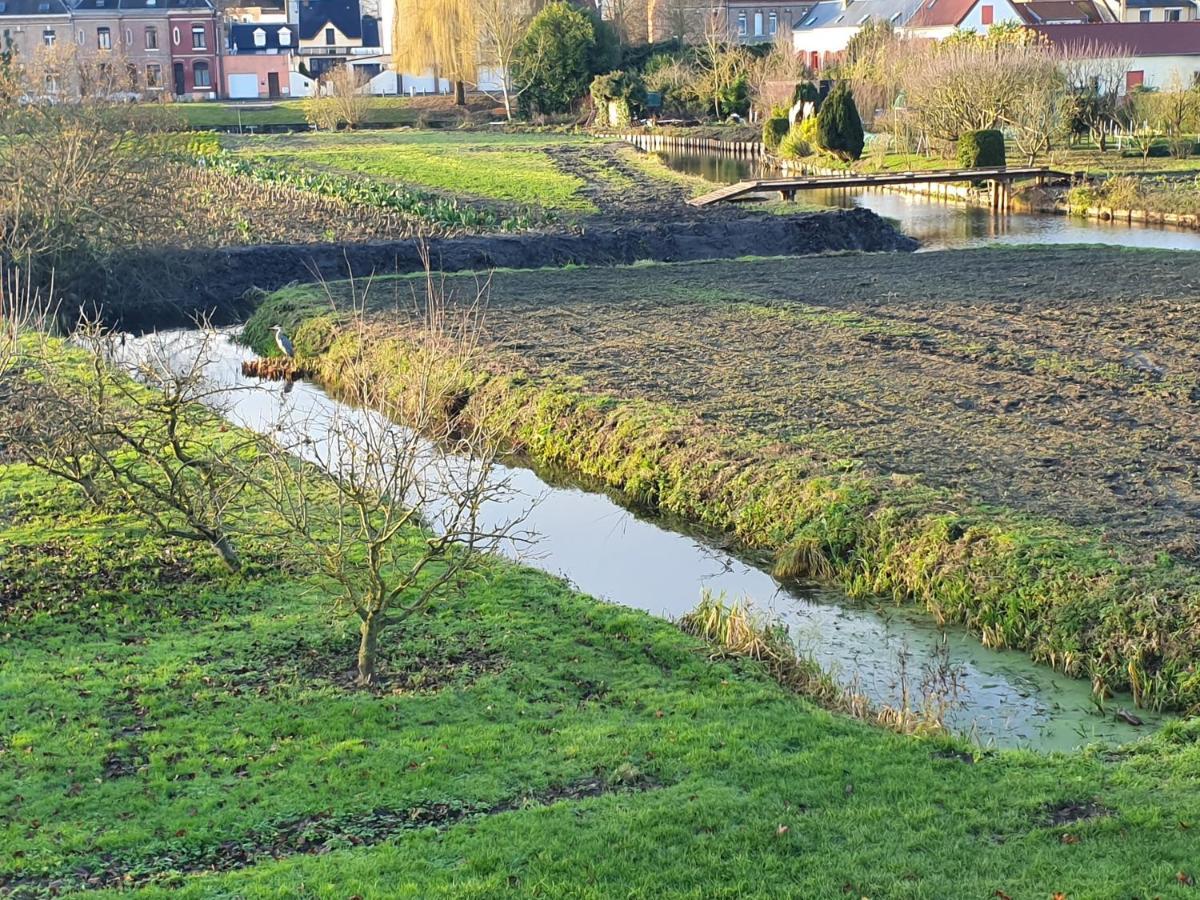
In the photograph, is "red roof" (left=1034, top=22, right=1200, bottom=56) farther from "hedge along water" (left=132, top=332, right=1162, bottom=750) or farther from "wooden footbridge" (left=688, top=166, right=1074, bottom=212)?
"hedge along water" (left=132, top=332, right=1162, bottom=750)

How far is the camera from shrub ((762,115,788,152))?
56812 mm

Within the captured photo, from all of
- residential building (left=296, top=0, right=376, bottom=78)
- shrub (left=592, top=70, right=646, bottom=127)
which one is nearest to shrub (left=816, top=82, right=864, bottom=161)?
shrub (left=592, top=70, right=646, bottom=127)

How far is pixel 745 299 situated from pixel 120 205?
11.4 metres

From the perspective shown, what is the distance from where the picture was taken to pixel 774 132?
187 feet

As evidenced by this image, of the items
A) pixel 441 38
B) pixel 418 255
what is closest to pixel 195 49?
pixel 441 38

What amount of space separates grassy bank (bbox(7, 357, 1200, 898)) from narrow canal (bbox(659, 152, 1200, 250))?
24.2 meters

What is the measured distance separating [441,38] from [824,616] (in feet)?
221

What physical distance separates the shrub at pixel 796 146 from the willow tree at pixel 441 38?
86.4 feet

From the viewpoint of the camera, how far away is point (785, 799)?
7840 millimetres

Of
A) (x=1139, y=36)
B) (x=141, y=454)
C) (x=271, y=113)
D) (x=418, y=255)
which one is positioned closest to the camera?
(x=141, y=454)

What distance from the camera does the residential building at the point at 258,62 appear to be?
89.1m

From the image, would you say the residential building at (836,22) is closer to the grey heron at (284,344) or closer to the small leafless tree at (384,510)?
the grey heron at (284,344)

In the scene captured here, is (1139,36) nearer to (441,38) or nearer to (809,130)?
(809,130)

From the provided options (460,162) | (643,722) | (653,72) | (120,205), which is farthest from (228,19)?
(643,722)
